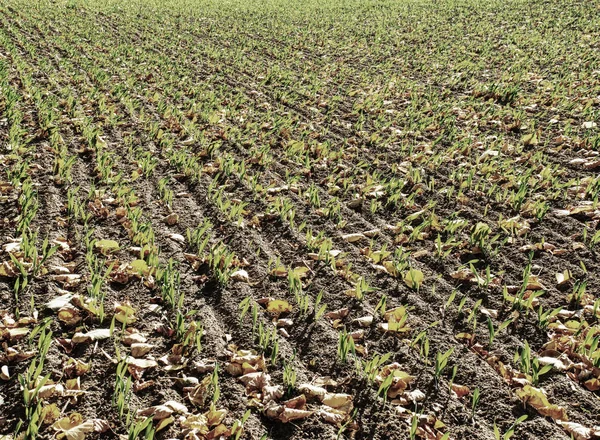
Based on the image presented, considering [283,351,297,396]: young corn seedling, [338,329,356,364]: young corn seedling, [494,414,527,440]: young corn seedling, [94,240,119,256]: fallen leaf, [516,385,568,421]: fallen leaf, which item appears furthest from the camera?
[94,240,119,256]: fallen leaf

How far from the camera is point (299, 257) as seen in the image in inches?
127

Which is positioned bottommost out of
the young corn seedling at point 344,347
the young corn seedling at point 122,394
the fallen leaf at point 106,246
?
the young corn seedling at point 122,394

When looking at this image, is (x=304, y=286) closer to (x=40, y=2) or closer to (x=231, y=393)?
(x=231, y=393)

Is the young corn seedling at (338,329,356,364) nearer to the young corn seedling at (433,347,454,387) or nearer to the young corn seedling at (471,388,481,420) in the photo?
the young corn seedling at (433,347,454,387)

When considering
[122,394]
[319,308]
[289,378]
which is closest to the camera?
[122,394]

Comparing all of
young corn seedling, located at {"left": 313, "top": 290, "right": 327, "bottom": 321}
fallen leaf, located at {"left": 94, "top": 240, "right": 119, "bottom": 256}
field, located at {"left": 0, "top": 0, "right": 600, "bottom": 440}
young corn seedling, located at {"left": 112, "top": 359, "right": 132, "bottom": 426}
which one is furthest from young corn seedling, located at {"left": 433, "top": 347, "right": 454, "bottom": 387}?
fallen leaf, located at {"left": 94, "top": 240, "right": 119, "bottom": 256}

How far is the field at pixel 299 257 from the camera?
7.07ft

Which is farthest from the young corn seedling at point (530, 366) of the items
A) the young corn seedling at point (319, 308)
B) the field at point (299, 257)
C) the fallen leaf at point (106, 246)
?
the fallen leaf at point (106, 246)

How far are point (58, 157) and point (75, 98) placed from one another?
6.48ft

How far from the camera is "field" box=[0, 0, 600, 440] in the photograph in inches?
84.9

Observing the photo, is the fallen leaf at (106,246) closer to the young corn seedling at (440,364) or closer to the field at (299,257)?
the field at (299,257)

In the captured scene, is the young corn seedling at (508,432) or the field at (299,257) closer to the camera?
the young corn seedling at (508,432)

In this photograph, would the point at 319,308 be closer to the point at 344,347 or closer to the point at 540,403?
the point at 344,347

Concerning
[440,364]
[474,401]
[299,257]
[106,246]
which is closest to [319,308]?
[299,257]
